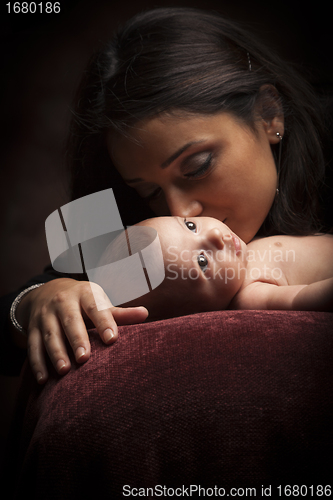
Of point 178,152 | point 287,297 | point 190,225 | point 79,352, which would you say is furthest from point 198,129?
point 79,352

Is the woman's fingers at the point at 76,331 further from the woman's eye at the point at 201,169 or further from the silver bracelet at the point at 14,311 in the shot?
the woman's eye at the point at 201,169

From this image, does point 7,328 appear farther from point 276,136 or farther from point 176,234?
point 276,136

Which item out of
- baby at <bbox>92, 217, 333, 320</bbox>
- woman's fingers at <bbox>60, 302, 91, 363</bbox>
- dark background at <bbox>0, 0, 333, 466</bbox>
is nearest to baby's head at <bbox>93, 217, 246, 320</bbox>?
baby at <bbox>92, 217, 333, 320</bbox>

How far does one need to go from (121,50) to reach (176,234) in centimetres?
44

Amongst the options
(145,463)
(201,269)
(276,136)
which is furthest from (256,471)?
(276,136)

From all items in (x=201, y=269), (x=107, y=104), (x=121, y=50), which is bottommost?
(x=201, y=269)

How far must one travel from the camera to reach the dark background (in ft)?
2.42

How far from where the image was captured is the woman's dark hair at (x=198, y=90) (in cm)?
66

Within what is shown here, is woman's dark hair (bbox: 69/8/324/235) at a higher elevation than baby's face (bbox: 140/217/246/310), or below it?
higher

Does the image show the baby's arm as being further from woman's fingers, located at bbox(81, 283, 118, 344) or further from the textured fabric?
woman's fingers, located at bbox(81, 283, 118, 344)

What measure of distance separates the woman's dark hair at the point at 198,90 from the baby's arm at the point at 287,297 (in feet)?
0.60

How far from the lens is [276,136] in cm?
72

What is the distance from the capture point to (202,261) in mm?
559

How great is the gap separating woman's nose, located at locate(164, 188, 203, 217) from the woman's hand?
21 centimetres
